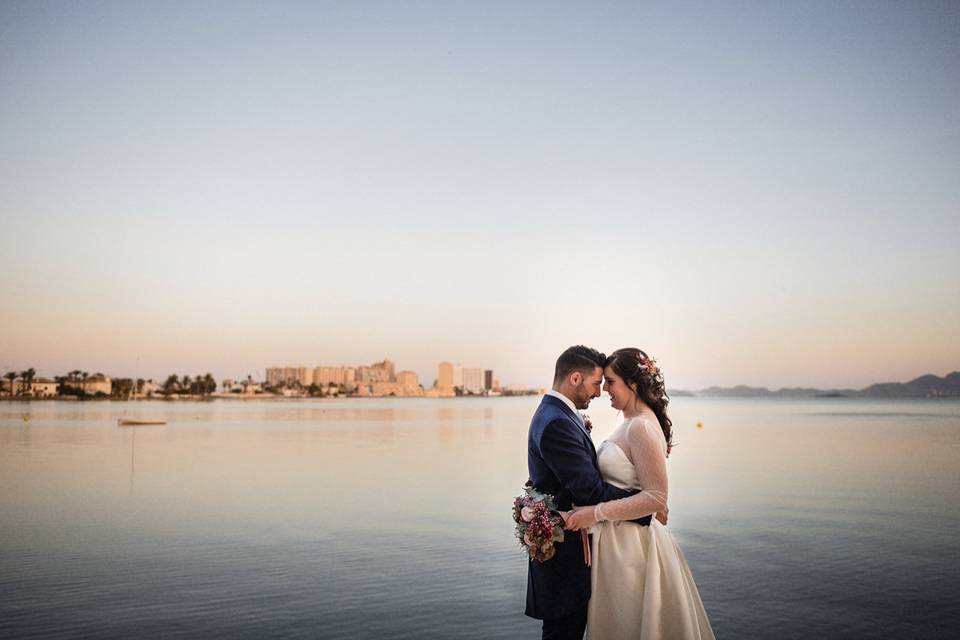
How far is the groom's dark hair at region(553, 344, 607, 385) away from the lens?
17.1 feet

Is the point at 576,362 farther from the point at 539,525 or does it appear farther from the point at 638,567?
the point at 638,567

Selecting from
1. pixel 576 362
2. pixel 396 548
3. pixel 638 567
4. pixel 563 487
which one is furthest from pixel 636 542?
pixel 396 548

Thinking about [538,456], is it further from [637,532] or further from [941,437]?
[941,437]

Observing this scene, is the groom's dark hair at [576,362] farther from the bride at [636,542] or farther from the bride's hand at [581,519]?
the bride's hand at [581,519]

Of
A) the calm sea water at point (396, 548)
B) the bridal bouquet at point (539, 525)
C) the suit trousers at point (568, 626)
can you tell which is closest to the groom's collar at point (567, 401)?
the bridal bouquet at point (539, 525)

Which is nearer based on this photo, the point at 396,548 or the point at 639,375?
the point at 639,375

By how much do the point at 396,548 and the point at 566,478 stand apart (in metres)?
9.39

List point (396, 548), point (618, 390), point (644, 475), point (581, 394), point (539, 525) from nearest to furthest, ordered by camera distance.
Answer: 1. point (539, 525)
2. point (644, 475)
3. point (581, 394)
4. point (618, 390)
5. point (396, 548)

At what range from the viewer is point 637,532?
204 inches

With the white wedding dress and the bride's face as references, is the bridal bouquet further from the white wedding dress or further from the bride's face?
the bride's face

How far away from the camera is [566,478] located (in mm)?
4934

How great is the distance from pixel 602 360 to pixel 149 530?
13338mm

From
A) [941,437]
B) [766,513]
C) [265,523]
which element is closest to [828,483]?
[766,513]

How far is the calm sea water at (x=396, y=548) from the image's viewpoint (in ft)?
29.7
